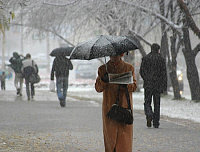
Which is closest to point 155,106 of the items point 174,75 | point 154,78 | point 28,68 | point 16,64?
point 154,78

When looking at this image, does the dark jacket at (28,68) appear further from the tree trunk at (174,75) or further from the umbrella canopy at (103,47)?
the umbrella canopy at (103,47)

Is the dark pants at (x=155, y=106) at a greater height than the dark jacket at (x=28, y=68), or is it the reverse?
the dark jacket at (x=28, y=68)

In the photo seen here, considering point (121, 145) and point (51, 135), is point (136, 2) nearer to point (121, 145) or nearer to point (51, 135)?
point (51, 135)

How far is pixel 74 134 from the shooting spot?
9.76 m

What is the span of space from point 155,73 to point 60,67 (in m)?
5.96

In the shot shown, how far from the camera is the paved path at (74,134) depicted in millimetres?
8109

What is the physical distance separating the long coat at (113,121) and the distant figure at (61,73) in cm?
931

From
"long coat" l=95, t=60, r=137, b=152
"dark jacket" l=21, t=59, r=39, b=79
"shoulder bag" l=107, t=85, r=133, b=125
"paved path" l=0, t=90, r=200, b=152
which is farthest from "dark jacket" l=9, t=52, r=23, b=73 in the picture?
"shoulder bag" l=107, t=85, r=133, b=125

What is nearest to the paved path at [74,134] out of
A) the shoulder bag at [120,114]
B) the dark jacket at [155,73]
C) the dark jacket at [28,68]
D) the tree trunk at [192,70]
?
the dark jacket at [155,73]

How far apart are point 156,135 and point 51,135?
205cm

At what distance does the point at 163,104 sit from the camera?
720 inches

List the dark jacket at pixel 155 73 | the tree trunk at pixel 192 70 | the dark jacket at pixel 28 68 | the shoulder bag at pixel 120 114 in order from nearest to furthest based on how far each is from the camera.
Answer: the shoulder bag at pixel 120 114, the dark jacket at pixel 155 73, the tree trunk at pixel 192 70, the dark jacket at pixel 28 68

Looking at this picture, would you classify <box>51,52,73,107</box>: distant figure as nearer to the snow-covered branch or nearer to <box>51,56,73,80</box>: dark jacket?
<box>51,56,73,80</box>: dark jacket

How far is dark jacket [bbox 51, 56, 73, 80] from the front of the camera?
1589cm
